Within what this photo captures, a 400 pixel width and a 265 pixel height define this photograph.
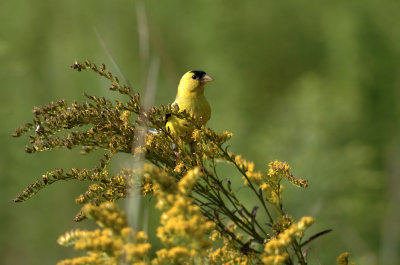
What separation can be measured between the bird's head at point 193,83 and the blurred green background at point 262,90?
117 cm

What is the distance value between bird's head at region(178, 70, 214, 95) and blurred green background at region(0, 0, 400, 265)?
46.1 inches

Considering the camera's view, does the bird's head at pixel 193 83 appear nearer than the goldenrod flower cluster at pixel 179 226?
No

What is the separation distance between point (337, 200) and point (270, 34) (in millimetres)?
3829

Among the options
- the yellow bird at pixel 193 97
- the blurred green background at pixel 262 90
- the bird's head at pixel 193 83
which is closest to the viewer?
the yellow bird at pixel 193 97

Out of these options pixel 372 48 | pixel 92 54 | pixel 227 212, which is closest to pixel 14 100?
pixel 92 54

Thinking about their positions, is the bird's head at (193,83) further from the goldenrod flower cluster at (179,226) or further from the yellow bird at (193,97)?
the goldenrod flower cluster at (179,226)

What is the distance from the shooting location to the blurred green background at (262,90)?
5379mm

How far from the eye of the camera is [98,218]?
144 centimetres

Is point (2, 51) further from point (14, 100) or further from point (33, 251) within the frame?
point (33, 251)

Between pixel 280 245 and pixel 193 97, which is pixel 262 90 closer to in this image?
pixel 193 97

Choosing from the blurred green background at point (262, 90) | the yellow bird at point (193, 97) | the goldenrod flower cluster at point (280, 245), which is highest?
the blurred green background at point (262, 90)

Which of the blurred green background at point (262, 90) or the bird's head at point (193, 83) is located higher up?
the blurred green background at point (262, 90)

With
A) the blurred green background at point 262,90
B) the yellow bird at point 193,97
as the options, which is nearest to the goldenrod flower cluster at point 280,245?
the yellow bird at point 193,97

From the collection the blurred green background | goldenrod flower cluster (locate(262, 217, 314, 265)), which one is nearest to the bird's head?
the blurred green background
